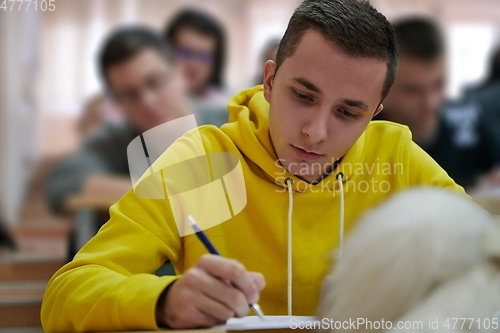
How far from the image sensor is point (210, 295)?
42 centimetres

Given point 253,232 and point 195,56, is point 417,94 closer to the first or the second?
point 253,232

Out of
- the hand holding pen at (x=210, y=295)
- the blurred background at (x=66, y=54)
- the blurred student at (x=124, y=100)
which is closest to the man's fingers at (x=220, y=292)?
the hand holding pen at (x=210, y=295)

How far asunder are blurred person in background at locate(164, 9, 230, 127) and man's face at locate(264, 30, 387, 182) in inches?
32.0

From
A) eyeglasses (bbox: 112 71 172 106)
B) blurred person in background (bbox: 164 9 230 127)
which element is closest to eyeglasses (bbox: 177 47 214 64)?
blurred person in background (bbox: 164 9 230 127)

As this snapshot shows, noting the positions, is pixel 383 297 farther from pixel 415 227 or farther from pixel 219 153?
pixel 219 153

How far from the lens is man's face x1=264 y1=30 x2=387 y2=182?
18.9 inches

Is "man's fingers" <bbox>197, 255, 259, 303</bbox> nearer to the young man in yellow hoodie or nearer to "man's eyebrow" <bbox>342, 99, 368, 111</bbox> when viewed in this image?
the young man in yellow hoodie

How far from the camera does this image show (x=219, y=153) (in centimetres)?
58

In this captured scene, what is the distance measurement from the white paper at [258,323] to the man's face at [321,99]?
155mm

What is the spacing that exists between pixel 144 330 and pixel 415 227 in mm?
221

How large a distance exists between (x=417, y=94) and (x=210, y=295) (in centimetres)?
52

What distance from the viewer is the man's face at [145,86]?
900 millimetres

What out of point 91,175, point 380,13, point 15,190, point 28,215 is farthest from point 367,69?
point 15,190

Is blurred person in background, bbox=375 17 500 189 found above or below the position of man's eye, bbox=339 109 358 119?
below
